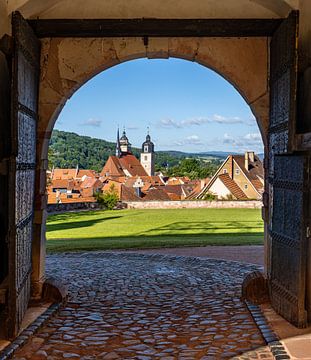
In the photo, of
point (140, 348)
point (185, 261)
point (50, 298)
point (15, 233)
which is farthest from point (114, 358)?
point (185, 261)

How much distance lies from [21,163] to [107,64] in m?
1.79

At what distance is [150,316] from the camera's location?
5164 millimetres

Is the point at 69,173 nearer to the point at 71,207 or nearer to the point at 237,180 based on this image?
the point at 237,180

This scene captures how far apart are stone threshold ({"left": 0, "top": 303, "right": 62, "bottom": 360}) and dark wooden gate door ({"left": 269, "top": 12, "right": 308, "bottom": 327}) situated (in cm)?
234

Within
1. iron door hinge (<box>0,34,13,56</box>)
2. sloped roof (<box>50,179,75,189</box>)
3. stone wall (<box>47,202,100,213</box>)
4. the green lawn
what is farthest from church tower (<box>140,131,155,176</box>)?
iron door hinge (<box>0,34,13,56</box>)

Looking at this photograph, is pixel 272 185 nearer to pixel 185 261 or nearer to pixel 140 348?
pixel 140 348

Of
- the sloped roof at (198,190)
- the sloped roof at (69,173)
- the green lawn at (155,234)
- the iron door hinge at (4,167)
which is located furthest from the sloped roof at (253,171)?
the iron door hinge at (4,167)

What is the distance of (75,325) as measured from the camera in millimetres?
4832

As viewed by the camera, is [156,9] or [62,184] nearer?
[156,9]

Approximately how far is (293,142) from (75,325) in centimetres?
277

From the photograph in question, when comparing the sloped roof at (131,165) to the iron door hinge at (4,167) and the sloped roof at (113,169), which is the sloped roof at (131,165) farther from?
the iron door hinge at (4,167)

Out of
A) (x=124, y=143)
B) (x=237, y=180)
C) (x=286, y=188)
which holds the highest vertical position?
(x=124, y=143)

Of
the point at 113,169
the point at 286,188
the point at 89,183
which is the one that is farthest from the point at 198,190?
the point at 286,188

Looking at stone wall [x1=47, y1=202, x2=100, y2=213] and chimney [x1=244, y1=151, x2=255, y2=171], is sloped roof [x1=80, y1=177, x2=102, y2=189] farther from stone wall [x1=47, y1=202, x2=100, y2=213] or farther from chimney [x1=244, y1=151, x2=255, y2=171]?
stone wall [x1=47, y1=202, x2=100, y2=213]
